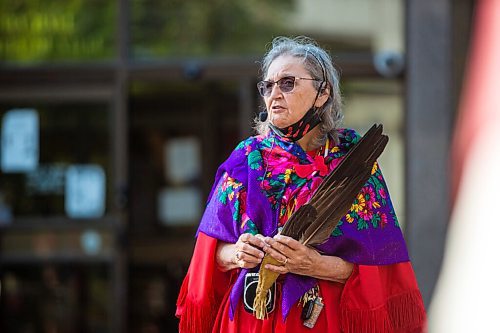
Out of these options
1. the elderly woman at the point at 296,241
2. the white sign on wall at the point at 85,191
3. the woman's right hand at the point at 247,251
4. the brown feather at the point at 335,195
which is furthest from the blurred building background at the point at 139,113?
the woman's right hand at the point at 247,251

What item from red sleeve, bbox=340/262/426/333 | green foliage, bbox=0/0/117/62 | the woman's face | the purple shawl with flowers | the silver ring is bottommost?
red sleeve, bbox=340/262/426/333

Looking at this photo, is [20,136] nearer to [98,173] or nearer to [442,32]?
[98,173]

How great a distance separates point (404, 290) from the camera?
3412 mm

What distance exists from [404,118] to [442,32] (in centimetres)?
73

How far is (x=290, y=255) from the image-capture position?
10.5ft

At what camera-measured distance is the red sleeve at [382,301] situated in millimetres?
3312

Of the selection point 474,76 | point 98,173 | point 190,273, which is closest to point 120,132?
point 98,173

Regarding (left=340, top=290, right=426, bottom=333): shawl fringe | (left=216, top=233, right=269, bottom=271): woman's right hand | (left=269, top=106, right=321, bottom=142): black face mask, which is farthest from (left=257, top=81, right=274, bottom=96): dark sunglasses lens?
(left=340, top=290, right=426, bottom=333): shawl fringe

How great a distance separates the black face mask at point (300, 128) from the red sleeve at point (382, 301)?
0.50 meters

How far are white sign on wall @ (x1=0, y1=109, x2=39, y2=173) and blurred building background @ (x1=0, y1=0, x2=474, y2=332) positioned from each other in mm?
12

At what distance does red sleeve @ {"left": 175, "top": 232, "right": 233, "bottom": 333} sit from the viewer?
344 centimetres

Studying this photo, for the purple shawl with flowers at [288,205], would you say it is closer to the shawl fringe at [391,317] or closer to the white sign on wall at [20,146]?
the shawl fringe at [391,317]

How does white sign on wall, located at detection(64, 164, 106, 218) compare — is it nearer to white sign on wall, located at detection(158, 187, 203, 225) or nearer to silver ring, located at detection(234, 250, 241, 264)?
white sign on wall, located at detection(158, 187, 203, 225)

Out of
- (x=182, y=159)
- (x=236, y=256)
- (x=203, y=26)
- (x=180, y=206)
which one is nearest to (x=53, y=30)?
(x=203, y=26)
